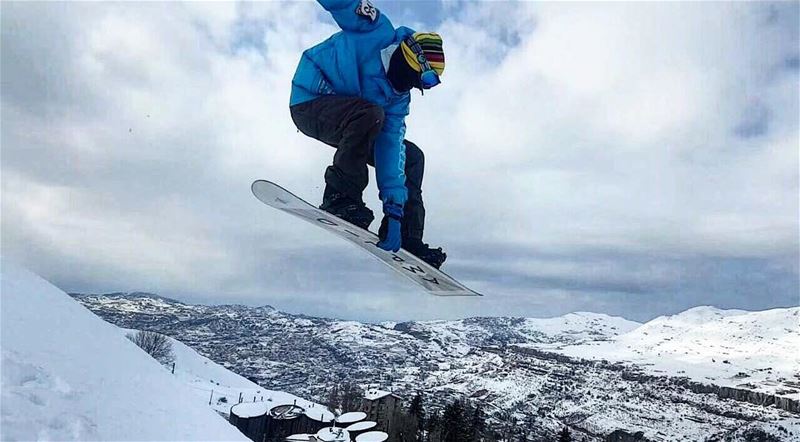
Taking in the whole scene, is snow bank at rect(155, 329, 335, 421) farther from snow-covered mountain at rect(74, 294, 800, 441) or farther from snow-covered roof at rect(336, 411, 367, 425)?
snow-covered mountain at rect(74, 294, 800, 441)

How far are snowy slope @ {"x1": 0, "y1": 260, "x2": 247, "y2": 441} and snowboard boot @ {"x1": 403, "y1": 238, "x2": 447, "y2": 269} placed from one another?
295 cm

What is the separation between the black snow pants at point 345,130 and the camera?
5055 millimetres

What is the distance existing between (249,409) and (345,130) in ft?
100

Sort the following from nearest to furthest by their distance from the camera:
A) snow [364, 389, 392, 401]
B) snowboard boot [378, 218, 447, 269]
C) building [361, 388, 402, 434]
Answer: snowboard boot [378, 218, 447, 269]
building [361, 388, 402, 434]
snow [364, 389, 392, 401]

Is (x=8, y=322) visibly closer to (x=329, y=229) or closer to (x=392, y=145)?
(x=329, y=229)

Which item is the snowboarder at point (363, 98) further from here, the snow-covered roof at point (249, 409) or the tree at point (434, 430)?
the tree at point (434, 430)

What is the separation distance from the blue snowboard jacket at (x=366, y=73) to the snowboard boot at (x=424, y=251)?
2.84 ft

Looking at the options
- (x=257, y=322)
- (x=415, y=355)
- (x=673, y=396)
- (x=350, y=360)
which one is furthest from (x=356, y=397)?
(x=257, y=322)

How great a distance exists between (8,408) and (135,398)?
1155mm

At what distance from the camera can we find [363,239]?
6.10 m

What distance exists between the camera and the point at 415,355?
179000 millimetres

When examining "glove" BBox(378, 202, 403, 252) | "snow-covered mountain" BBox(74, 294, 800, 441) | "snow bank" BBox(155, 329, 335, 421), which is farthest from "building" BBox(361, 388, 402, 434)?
"glove" BBox(378, 202, 403, 252)

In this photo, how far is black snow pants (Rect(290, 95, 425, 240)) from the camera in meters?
5.05

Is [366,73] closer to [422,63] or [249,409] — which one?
[422,63]
